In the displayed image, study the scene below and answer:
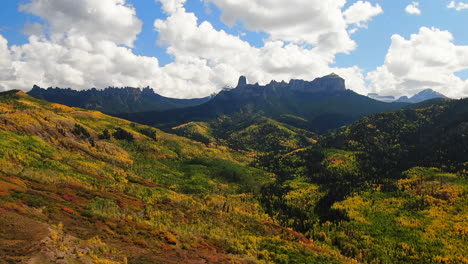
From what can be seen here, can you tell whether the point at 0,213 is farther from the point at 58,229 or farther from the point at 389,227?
the point at 389,227

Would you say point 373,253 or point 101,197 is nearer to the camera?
point 101,197

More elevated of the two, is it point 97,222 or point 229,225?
point 97,222

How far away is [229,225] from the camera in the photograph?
511ft

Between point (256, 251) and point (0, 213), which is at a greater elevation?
point (0, 213)

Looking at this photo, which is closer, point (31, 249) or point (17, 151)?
point (31, 249)

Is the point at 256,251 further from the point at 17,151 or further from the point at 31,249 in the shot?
the point at 17,151

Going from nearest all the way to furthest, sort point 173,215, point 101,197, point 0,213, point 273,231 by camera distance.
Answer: point 0,213, point 101,197, point 173,215, point 273,231

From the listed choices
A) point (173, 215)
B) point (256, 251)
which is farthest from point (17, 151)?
point (256, 251)

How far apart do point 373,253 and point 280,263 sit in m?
90.5

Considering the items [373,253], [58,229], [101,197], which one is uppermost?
[58,229]

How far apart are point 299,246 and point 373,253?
63.2 meters

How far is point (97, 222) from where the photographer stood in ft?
303

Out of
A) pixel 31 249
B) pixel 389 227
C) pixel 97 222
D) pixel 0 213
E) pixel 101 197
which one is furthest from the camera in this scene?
pixel 389 227

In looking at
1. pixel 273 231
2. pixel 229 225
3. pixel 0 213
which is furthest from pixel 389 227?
pixel 0 213
